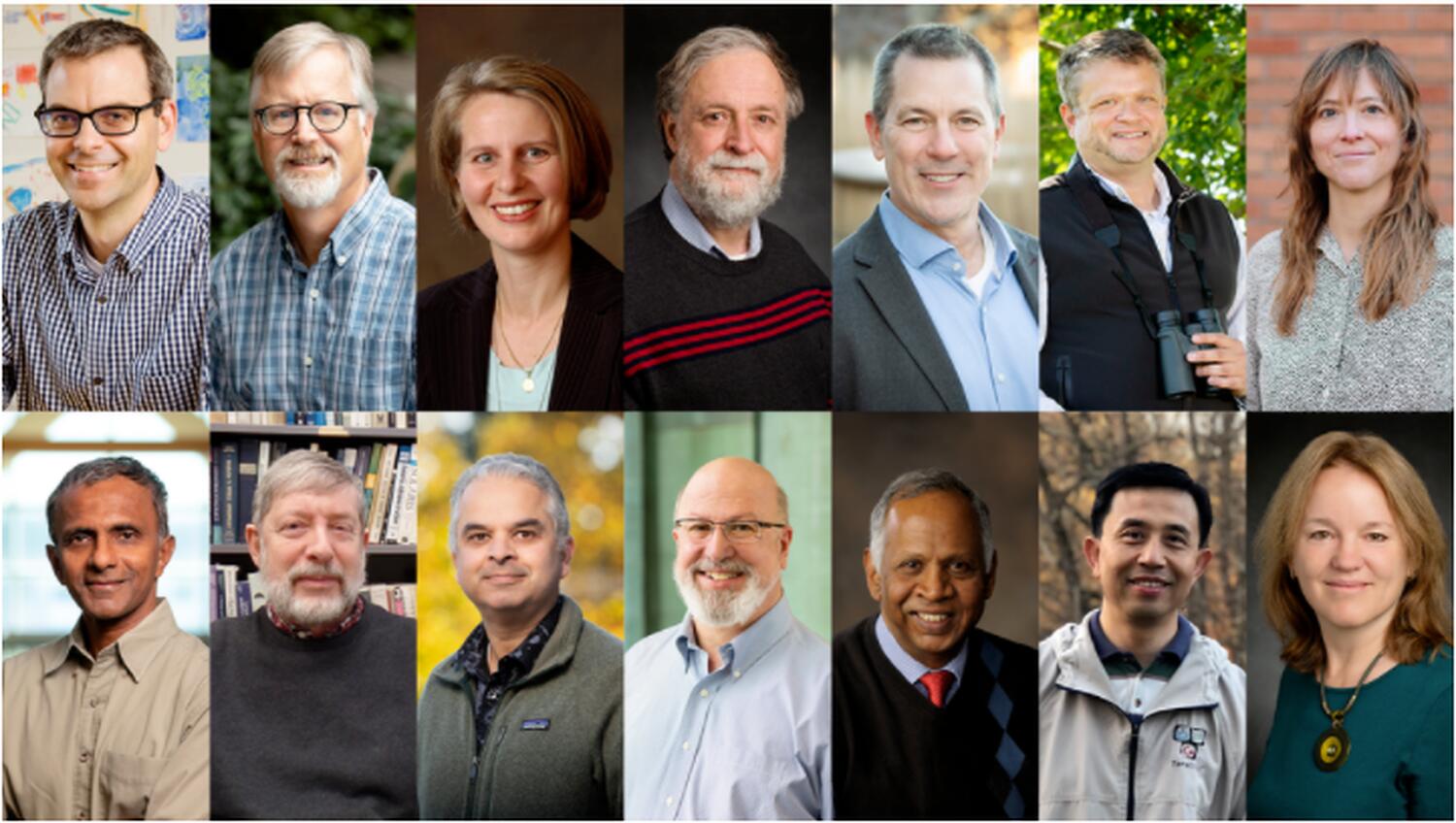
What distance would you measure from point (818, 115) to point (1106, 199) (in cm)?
91

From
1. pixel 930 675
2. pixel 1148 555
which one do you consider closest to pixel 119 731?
pixel 930 675

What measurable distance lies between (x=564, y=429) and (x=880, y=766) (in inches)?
55.9

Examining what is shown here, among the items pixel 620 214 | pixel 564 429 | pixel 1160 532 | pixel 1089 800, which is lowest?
pixel 1089 800

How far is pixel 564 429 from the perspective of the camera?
415cm

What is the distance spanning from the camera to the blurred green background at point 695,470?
4.12m

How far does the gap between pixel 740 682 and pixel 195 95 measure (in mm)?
2485

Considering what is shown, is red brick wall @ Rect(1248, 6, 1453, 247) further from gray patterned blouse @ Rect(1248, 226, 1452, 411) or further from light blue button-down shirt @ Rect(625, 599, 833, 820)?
light blue button-down shirt @ Rect(625, 599, 833, 820)

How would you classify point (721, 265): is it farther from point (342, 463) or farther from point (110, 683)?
point (110, 683)

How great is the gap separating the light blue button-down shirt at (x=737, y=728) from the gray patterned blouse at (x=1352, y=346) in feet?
5.47

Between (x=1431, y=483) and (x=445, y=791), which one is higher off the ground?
(x=1431, y=483)

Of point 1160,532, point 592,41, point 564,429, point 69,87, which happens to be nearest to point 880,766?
point 1160,532

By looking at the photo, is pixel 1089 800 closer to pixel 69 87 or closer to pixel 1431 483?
pixel 1431 483

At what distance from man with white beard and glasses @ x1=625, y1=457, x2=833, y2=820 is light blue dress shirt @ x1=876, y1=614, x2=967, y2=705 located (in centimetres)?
18

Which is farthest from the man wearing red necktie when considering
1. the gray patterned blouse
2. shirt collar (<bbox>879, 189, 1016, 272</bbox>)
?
the gray patterned blouse
